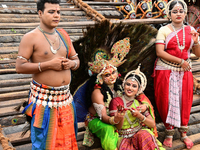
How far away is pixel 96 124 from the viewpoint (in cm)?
272

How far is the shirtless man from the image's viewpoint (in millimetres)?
2039

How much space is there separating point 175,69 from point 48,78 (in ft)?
5.35

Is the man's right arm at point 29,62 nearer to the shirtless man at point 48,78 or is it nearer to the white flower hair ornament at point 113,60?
the shirtless man at point 48,78

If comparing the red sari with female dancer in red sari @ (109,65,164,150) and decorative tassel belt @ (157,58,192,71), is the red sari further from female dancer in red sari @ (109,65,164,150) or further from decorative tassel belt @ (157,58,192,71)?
female dancer in red sari @ (109,65,164,150)

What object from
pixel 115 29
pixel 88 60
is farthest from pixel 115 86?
pixel 115 29

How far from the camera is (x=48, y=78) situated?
6.95ft

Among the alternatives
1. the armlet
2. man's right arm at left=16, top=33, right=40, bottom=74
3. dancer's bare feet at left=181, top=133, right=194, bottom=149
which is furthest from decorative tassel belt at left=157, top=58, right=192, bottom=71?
man's right arm at left=16, top=33, right=40, bottom=74

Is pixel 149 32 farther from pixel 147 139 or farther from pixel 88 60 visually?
pixel 147 139

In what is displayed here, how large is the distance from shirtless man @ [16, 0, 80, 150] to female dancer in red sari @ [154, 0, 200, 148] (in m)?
1.27

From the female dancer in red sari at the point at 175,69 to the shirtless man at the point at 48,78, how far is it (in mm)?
1269

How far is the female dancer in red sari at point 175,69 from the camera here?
2.97m

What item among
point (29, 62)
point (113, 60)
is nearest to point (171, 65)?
point (113, 60)

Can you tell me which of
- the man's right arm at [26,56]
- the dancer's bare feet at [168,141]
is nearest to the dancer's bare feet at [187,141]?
the dancer's bare feet at [168,141]

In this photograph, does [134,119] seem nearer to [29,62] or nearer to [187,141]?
[187,141]
